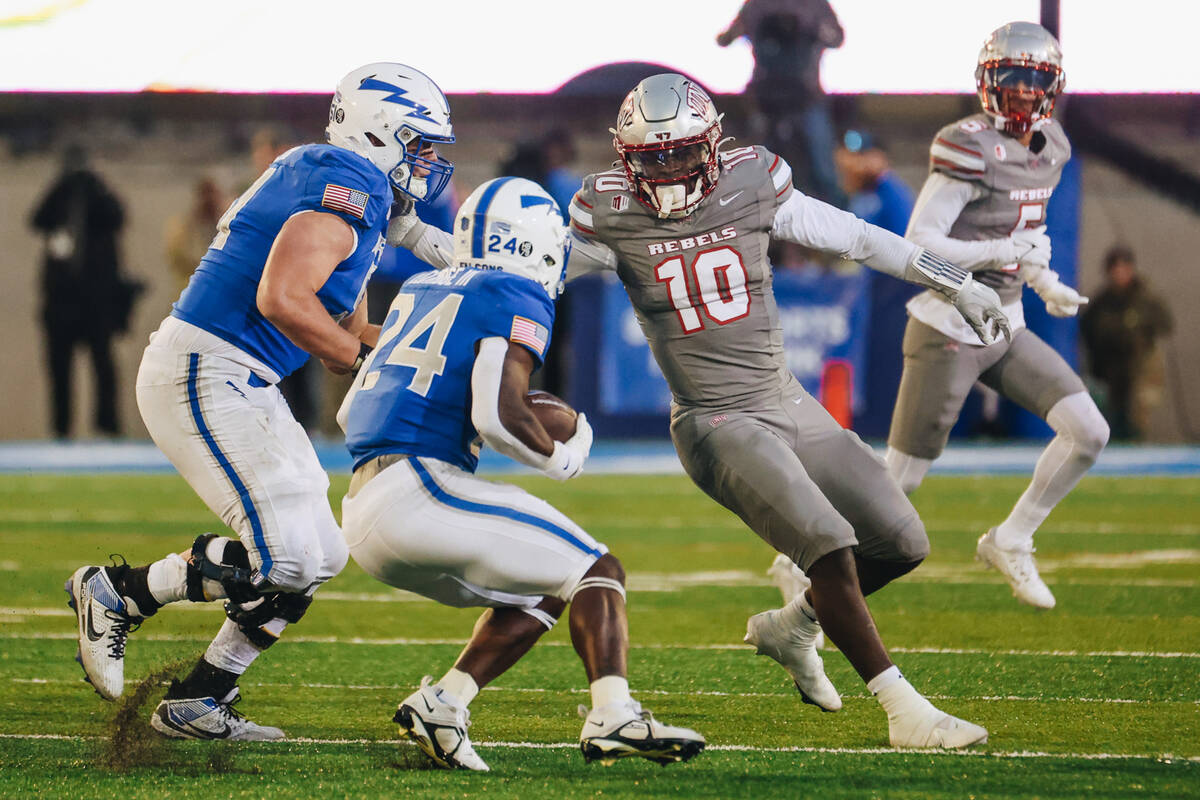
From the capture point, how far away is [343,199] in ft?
12.7

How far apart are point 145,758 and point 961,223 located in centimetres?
311

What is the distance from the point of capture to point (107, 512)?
28.3 feet

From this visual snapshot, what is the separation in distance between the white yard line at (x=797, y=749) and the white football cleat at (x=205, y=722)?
0.34 feet

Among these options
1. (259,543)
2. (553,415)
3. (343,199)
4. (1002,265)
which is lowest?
(259,543)

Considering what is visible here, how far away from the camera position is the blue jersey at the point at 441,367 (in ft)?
11.5

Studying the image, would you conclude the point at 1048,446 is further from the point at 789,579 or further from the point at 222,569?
the point at 222,569

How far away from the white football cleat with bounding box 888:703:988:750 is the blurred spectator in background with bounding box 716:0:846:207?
8.70 m

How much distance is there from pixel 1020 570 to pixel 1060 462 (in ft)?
1.27

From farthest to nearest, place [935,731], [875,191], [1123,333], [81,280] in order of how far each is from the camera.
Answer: [81,280] < [1123,333] < [875,191] < [935,731]

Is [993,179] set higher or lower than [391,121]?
lower

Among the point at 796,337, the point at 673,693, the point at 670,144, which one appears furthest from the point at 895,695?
the point at 796,337

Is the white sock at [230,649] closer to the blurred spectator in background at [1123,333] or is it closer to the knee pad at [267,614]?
the knee pad at [267,614]

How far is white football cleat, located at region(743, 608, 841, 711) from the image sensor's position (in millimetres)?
4098

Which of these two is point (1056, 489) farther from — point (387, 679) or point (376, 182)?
point (376, 182)
